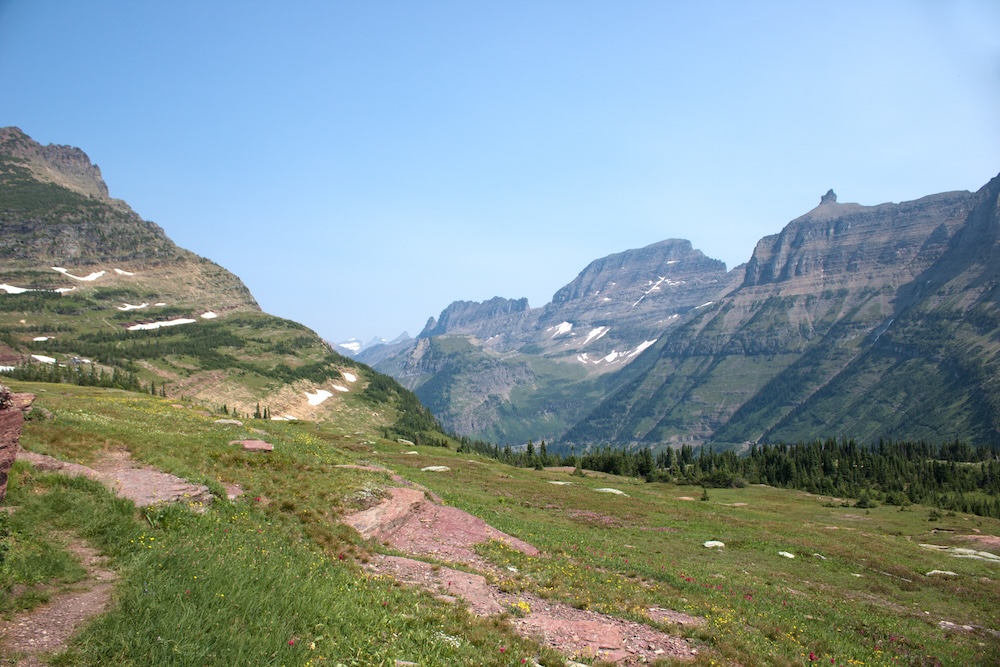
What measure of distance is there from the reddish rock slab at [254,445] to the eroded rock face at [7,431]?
45.9 feet

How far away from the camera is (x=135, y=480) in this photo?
20.9 metres

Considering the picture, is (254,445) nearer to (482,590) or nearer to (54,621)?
(482,590)

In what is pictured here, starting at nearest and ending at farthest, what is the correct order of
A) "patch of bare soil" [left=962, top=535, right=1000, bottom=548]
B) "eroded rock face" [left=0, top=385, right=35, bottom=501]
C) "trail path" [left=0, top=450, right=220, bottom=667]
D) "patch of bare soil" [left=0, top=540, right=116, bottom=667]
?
"patch of bare soil" [left=0, top=540, right=116, bottom=667] < "trail path" [left=0, top=450, right=220, bottom=667] < "eroded rock face" [left=0, top=385, right=35, bottom=501] < "patch of bare soil" [left=962, top=535, right=1000, bottom=548]

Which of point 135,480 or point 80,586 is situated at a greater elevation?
point 135,480

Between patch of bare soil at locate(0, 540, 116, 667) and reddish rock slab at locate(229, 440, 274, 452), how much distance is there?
1681 centimetres

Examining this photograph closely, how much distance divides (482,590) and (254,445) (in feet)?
59.9

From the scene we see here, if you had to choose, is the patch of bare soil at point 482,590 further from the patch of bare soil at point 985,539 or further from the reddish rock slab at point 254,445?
the patch of bare soil at point 985,539

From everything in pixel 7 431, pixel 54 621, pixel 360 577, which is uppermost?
pixel 7 431

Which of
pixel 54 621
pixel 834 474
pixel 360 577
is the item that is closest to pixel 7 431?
pixel 54 621

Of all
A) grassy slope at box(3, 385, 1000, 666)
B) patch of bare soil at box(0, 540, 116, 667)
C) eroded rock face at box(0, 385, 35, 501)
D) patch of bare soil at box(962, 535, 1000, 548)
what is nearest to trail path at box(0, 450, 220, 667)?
patch of bare soil at box(0, 540, 116, 667)

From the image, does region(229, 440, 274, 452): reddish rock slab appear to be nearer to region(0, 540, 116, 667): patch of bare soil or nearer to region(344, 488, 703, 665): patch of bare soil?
region(344, 488, 703, 665): patch of bare soil

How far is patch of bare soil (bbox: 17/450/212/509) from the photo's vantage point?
61.1 feet

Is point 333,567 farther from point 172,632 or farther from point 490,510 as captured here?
point 490,510

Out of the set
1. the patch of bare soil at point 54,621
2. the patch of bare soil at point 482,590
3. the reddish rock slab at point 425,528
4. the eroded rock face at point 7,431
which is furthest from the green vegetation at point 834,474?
the patch of bare soil at point 54,621
